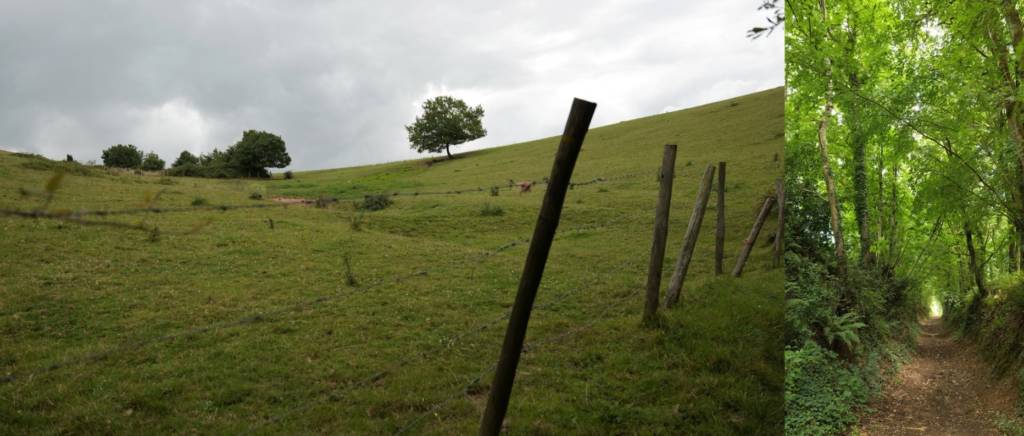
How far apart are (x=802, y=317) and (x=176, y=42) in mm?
5546

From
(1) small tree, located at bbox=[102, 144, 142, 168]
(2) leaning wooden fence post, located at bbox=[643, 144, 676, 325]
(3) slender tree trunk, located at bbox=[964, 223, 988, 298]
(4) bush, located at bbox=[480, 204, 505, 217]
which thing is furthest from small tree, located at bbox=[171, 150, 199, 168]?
(4) bush, located at bbox=[480, 204, 505, 217]

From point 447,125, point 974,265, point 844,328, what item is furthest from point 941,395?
point 447,125

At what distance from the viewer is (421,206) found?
13.5 metres

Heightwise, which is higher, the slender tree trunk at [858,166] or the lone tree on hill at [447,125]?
the lone tree on hill at [447,125]

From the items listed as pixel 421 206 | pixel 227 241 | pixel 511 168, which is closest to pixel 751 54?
pixel 227 241

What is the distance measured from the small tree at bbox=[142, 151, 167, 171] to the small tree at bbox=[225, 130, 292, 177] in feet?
3.22

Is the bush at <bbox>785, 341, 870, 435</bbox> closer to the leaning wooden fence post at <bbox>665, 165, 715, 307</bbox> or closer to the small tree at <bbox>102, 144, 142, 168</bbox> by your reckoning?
the leaning wooden fence post at <bbox>665, 165, 715, 307</bbox>

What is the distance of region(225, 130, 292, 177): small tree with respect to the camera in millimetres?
5520

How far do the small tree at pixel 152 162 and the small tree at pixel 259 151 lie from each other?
38.6 inches

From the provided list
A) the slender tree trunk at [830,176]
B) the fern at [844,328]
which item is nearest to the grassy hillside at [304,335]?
the fern at [844,328]

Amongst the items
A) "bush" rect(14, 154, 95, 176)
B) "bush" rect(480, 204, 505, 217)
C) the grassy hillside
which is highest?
"bush" rect(14, 154, 95, 176)

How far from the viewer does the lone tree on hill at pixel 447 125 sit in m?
12.0

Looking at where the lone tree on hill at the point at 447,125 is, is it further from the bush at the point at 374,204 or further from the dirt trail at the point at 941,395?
the dirt trail at the point at 941,395

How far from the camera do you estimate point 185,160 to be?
509 centimetres
